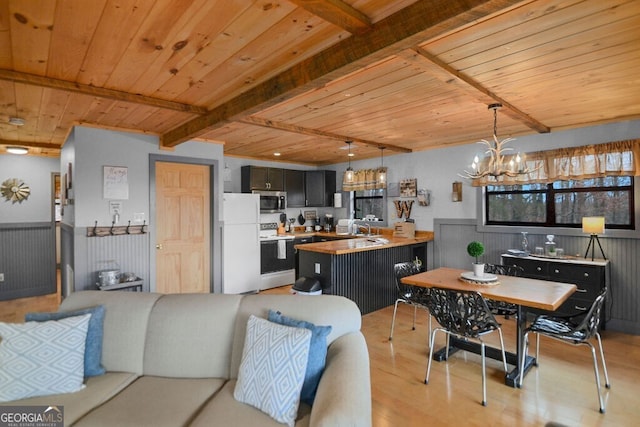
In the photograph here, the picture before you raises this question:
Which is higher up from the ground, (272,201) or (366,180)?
(366,180)

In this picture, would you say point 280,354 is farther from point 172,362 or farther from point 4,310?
point 4,310

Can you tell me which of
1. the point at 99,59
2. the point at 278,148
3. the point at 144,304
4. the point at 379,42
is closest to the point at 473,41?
the point at 379,42

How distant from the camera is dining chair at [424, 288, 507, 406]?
2502 millimetres

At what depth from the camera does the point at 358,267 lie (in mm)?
4383

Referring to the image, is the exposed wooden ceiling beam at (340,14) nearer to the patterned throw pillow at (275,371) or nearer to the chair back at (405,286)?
the patterned throw pillow at (275,371)

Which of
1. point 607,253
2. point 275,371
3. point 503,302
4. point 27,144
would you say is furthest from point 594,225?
point 27,144

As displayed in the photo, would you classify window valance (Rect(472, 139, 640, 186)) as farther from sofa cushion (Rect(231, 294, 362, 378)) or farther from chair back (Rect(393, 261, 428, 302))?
sofa cushion (Rect(231, 294, 362, 378))

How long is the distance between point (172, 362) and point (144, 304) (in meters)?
0.42

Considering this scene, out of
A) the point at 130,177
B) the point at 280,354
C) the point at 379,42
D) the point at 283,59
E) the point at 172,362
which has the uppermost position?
the point at 283,59

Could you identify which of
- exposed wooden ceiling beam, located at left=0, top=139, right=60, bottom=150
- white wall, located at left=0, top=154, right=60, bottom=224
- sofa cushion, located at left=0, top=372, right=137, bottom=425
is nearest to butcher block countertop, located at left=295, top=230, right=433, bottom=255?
sofa cushion, located at left=0, top=372, right=137, bottom=425

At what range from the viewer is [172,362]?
198cm

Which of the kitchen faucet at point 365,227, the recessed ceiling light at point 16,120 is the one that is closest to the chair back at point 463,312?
the kitchen faucet at point 365,227

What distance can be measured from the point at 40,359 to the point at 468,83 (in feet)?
10.5

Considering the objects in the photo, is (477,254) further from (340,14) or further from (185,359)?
(185,359)
